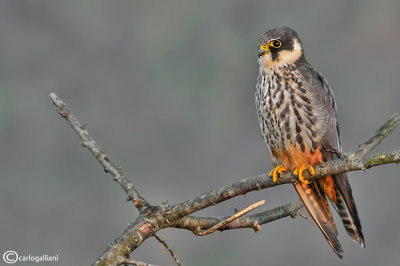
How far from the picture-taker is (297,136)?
11.2ft

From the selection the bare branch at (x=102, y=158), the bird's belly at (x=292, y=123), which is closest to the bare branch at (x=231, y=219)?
the bare branch at (x=102, y=158)

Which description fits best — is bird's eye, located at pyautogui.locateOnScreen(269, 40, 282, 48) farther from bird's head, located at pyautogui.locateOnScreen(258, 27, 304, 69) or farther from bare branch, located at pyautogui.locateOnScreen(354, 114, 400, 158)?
bare branch, located at pyautogui.locateOnScreen(354, 114, 400, 158)

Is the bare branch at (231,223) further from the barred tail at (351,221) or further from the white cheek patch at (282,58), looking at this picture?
the white cheek patch at (282,58)

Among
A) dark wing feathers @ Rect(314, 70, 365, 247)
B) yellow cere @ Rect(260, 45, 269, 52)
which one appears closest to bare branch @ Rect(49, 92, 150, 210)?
dark wing feathers @ Rect(314, 70, 365, 247)

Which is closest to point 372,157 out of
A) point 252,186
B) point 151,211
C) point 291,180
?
point 252,186

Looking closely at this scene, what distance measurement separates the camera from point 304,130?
3414 mm

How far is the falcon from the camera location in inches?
133

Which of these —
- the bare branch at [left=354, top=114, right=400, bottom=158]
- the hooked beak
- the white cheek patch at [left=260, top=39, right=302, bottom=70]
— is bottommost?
the bare branch at [left=354, top=114, right=400, bottom=158]

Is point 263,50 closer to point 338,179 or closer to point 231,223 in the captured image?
point 338,179

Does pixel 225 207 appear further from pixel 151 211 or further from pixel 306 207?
pixel 151 211

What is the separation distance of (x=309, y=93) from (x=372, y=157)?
4.44 ft

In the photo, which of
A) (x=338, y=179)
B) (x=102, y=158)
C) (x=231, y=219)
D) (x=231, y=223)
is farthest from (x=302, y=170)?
(x=102, y=158)

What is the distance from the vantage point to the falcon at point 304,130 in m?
3.38

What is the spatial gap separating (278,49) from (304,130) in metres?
0.54
